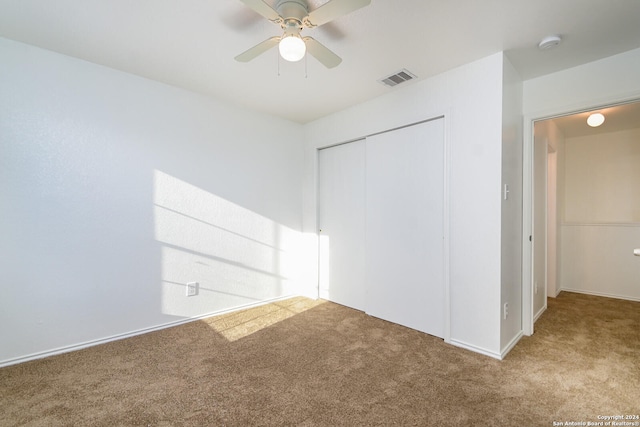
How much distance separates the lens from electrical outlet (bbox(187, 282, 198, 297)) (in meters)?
2.99

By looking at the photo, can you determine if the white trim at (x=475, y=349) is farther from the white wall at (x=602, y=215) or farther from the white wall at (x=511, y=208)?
the white wall at (x=602, y=215)

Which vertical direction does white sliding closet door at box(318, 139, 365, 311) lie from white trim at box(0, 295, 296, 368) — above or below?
above

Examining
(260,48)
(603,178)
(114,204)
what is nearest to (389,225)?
(260,48)

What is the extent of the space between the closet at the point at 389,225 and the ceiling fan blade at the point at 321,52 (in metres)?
1.27

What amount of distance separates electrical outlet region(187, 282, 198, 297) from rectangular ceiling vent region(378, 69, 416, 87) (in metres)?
2.83

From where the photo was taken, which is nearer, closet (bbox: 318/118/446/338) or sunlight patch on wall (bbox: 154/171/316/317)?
closet (bbox: 318/118/446/338)

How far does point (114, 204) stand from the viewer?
2.57 metres

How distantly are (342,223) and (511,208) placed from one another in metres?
1.83

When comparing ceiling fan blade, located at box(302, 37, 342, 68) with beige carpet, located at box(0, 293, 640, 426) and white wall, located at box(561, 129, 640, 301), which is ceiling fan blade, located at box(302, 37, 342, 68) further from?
white wall, located at box(561, 129, 640, 301)

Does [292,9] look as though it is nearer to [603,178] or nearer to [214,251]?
[214,251]

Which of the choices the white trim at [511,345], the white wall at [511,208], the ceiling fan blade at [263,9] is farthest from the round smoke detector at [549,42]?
the white trim at [511,345]

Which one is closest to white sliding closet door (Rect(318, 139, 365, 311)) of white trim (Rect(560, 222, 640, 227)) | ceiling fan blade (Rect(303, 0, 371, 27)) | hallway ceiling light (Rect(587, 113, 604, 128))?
ceiling fan blade (Rect(303, 0, 371, 27))

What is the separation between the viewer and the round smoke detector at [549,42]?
2.02 meters

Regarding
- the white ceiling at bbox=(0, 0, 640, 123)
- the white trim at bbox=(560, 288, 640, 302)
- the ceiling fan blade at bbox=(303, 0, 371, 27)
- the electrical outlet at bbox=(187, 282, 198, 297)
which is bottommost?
the white trim at bbox=(560, 288, 640, 302)
